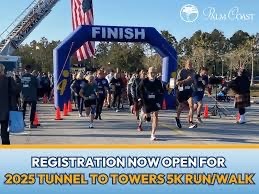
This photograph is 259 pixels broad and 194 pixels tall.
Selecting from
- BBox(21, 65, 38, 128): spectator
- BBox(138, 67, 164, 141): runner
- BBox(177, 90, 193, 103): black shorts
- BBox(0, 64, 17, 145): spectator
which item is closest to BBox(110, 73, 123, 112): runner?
BBox(177, 90, 193, 103): black shorts

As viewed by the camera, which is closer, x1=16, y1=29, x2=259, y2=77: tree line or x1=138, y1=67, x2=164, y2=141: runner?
x1=138, y1=67, x2=164, y2=141: runner

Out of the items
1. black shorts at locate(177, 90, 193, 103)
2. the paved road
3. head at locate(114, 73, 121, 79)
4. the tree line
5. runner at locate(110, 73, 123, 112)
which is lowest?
the paved road

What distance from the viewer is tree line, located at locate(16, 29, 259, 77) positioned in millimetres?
48250

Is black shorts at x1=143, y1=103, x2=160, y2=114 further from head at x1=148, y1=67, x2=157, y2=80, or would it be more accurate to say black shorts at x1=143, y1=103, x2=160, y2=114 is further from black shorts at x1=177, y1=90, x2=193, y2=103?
black shorts at x1=177, y1=90, x2=193, y2=103

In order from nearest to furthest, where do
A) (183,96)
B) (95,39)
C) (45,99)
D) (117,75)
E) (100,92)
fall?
1. (183,96)
2. (100,92)
3. (117,75)
4. (95,39)
5. (45,99)

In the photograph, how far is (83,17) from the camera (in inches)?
862

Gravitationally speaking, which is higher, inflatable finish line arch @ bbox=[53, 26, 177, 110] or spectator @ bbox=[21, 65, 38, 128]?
inflatable finish line arch @ bbox=[53, 26, 177, 110]

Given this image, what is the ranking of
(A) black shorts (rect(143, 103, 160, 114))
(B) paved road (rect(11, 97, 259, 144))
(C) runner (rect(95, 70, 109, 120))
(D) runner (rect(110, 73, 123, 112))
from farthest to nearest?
(D) runner (rect(110, 73, 123, 112)) < (C) runner (rect(95, 70, 109, 120)) < (B) paved road (rect(11, 97, 259, 144)) < (A) black shorts (rect(143, 103, 160, 114))

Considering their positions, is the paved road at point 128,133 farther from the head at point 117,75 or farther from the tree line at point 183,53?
the tree line at point 183,53

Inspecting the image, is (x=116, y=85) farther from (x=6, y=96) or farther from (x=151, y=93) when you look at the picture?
(x=6, y=96)

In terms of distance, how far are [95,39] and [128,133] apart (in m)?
8.51

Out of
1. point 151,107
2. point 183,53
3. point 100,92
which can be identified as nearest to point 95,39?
point 100,92

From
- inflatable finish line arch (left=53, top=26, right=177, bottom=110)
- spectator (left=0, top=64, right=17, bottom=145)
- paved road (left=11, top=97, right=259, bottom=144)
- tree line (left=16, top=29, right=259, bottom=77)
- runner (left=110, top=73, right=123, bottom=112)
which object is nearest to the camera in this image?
spectator (left=0, top=64, right=17, bottom=145)

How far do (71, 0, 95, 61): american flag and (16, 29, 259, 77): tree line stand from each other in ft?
78.1
